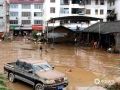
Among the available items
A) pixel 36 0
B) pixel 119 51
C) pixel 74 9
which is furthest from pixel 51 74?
pixel 36 0

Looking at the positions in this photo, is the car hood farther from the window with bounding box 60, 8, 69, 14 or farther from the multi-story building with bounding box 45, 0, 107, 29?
the window with bounding box 60, 8, 69, 14

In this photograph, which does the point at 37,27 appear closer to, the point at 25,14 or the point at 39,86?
the point at 25,14

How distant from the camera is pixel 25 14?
6506cm

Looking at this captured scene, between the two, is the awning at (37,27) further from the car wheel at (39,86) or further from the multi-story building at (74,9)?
the car wheel at (39,86)

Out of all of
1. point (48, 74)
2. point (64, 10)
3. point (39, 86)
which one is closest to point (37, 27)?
point (64, 10)

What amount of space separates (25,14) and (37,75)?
56.3m

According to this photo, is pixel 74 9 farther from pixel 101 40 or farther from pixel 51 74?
pixel 51 74

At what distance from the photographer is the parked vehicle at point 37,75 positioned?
33.1 feet

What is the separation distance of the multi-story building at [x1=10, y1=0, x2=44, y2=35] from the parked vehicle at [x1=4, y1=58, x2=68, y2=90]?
173ft

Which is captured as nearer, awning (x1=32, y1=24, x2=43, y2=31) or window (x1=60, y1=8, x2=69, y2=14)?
window (x1=60, y1=8, x2=69, y2=14)

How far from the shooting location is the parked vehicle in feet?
33.1

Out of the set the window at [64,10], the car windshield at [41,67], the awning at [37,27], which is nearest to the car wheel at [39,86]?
the car windshield at [41,67]

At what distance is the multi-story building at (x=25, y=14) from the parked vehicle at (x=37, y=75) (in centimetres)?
5263

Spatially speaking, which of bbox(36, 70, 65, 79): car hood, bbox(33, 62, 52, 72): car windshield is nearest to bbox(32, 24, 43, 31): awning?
bbox(33, 62, 52, 72): car windshield
